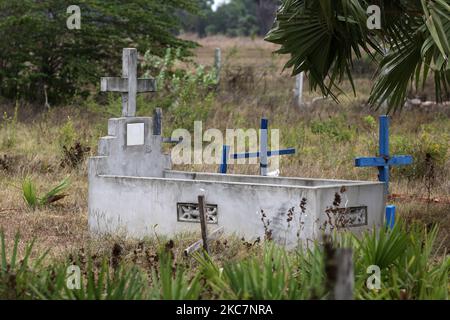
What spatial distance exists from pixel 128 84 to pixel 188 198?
203cm

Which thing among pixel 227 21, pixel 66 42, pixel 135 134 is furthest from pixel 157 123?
pixel 227 21

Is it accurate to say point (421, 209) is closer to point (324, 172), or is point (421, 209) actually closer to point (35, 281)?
point (324, 172)

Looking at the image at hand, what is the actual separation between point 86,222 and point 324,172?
15.9 feet

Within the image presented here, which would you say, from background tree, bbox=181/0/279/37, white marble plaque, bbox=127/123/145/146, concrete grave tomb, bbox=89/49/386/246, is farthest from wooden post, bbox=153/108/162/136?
background tree, bbox=181/0/279/37

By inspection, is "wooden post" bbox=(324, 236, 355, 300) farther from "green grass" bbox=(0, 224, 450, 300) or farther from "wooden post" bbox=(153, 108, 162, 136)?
"wooden post" bbox=(153, 108, 162, 136)

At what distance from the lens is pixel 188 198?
10195mm

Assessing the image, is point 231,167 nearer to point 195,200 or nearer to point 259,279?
point 195,200

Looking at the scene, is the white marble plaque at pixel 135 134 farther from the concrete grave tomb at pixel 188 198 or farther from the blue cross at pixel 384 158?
the blue cross at pixel 384 158

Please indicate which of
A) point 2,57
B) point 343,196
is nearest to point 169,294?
point 343,196

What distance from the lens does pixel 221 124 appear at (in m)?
19.5

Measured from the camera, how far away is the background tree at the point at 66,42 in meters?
21.8

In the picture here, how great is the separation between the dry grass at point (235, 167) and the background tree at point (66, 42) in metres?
1.00

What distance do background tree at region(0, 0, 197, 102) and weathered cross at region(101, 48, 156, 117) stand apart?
33.6ft

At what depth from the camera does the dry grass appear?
10.9 metres
